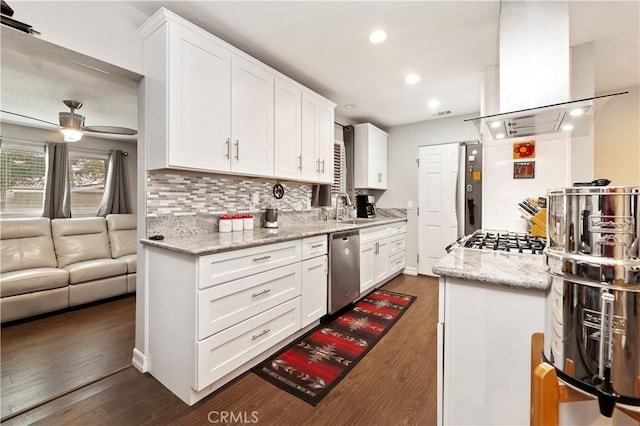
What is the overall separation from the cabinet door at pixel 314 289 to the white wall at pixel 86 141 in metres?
3.98

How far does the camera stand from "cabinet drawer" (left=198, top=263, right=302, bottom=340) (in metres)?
1.54

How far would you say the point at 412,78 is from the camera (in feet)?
9.32

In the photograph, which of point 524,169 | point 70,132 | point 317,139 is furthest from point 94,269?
point 524,169

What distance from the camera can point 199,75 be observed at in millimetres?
1882

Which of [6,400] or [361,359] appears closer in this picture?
[6,400]

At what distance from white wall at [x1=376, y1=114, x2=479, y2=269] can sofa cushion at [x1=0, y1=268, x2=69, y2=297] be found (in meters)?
4.34

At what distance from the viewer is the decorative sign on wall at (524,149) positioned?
7.42ft

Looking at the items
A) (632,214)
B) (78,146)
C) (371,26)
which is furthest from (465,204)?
(78,146)

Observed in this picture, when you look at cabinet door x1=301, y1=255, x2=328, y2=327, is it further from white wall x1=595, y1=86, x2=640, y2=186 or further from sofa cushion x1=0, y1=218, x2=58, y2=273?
white wall x1=595, y1=86, x2=640, y2=186

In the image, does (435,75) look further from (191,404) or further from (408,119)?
(191,404)

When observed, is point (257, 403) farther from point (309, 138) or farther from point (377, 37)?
point (377, 37)

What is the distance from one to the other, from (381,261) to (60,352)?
10.6 ft

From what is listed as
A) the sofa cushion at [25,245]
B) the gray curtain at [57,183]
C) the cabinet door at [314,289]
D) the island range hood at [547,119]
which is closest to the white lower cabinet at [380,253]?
the cabinet door at [314,289]

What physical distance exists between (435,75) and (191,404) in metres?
3.44
